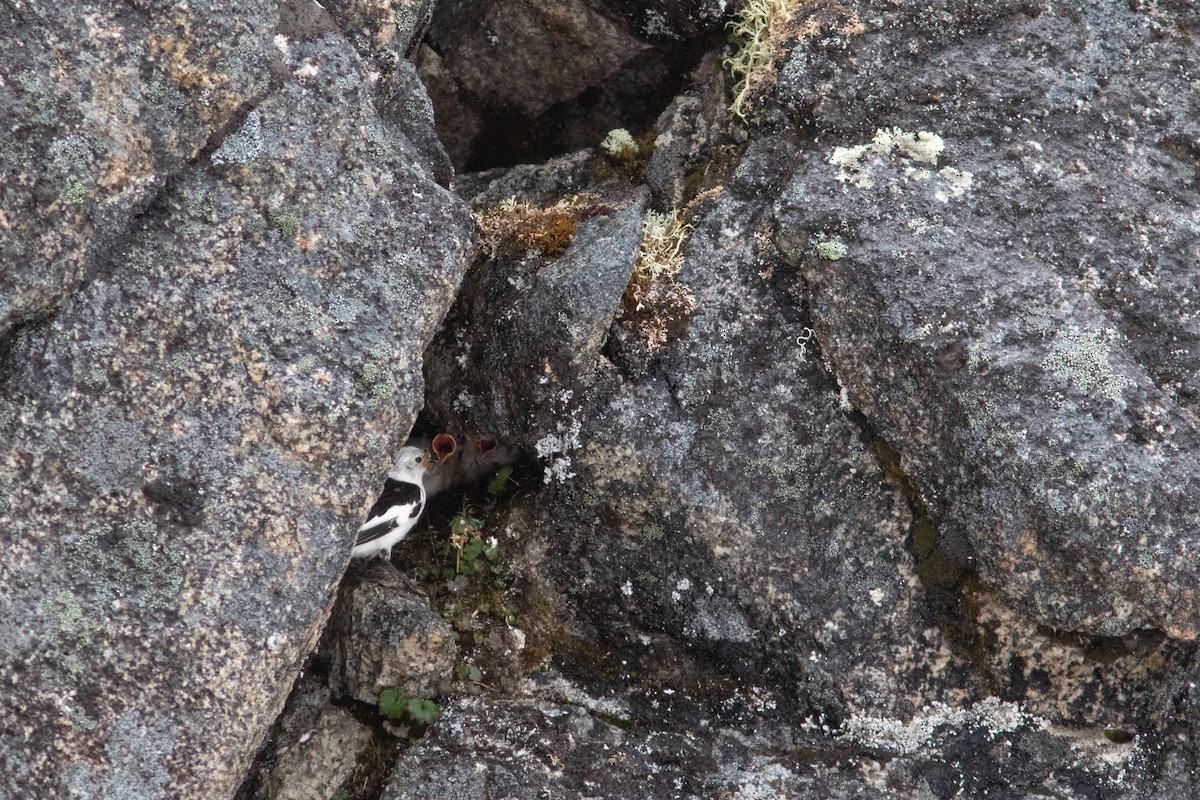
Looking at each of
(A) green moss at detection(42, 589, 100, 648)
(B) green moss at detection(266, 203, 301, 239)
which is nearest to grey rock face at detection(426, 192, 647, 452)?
(B) green moss at detection(266, 203, 301, 239)

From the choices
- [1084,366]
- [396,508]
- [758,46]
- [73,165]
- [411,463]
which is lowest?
[411,463]

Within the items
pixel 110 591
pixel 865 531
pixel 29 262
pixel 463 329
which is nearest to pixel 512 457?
pixel 463 329

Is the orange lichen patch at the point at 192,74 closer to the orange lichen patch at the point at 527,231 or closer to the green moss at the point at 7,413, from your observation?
the green moss at the point at 7,413

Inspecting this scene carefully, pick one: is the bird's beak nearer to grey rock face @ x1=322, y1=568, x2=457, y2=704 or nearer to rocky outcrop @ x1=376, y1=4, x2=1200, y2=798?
rocky outcrop @ x1=376, y1=4, x2=1200, y2=798

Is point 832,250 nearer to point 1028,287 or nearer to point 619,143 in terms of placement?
point 1028,287

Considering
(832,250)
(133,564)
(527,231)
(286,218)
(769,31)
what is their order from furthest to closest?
(769,31)
(527,231)
(832,250)
(286,218)
(133,564)

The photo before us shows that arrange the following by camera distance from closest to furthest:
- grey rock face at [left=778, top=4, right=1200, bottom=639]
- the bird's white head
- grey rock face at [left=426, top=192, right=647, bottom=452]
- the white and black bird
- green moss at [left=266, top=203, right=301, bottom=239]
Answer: green moss at [left=266, top=203, right=301, bottom=239] < grey rock face at [left=778, top=4, right=1200, bottom=639] < grey rock face at [left=426, top=192, right=647, bottom=452] < the white and black bird < the bird's white head

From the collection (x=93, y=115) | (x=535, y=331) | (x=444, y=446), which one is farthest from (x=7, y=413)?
(x=444, y=446)
